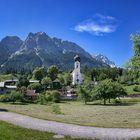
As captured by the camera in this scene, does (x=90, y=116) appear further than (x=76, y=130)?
Yes

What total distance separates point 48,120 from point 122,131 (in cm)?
722

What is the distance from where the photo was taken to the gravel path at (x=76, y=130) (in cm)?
2397

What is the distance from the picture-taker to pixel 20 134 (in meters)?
24.1

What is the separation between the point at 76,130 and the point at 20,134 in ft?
13.9

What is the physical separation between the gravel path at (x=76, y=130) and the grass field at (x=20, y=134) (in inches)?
40.7

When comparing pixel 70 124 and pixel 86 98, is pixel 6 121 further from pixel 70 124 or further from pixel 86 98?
pixel 86 98

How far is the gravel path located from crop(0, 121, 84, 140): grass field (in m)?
1.03

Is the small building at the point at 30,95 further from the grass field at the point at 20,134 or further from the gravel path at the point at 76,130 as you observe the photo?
the grass field at the point at 20,134

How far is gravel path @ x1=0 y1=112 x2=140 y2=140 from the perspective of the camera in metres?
24.0

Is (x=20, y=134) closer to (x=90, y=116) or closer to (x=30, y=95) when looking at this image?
(x=90, y=116)

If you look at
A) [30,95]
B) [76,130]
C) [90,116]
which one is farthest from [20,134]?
[30,95]

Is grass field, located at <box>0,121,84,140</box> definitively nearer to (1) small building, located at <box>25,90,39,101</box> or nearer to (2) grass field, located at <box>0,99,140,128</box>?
(2) grass field, located at <box>0,99,140,128</box>

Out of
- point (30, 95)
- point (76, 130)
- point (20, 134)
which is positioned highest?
point (30, 95)

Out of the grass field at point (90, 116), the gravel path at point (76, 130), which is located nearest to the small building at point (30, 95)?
the grass field at point (90, 116)
